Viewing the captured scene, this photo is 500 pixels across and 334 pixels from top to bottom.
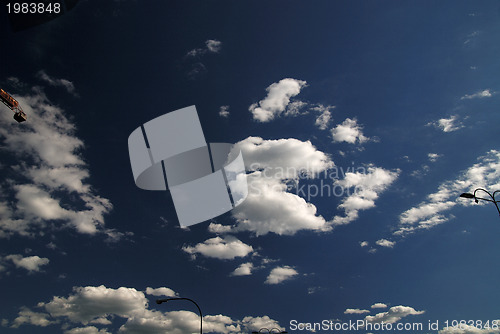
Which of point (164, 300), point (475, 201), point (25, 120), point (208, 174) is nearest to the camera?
point (475, 201)

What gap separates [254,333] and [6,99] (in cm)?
6156

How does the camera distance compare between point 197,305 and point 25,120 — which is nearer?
point 197,305

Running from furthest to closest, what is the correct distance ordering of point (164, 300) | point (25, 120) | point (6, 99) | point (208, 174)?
point (25, 120) < point (6, 99) < point (164, 300) < point (208, 174)

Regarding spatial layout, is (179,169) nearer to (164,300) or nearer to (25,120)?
(164,300)

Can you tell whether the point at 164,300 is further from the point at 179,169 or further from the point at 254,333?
the point at 254,333

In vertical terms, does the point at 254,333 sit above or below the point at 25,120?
below

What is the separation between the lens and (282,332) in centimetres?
4341

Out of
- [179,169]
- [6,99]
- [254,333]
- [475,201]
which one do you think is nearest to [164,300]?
[179,169]

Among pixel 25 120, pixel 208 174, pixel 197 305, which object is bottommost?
pixel 197 305

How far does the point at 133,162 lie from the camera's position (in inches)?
957

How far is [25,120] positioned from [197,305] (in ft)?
193

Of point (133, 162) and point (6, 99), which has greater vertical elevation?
point (6, 99)

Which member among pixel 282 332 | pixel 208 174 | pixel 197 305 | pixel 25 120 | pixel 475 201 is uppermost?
pixel 25 120

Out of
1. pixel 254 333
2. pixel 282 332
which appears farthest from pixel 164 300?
pixel 282 332
